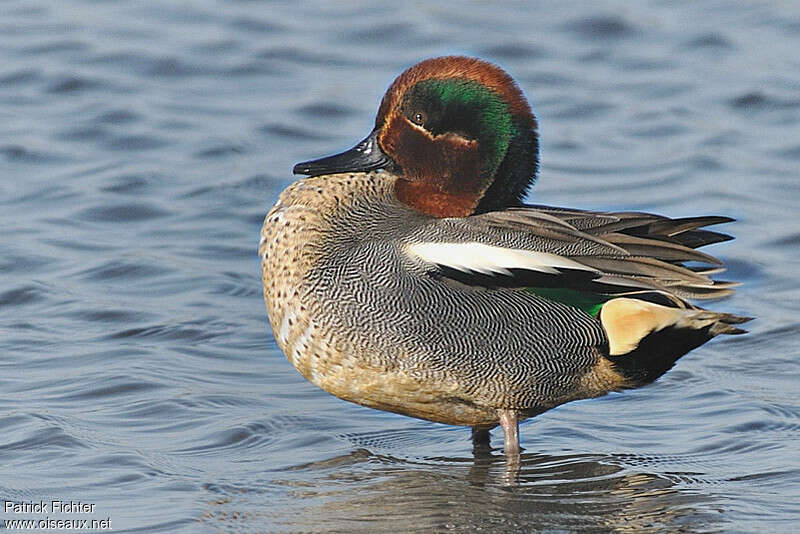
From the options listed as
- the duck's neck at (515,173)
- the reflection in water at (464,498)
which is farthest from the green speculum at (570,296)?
the reflection in water at (464,498)

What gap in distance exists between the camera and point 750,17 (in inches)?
386

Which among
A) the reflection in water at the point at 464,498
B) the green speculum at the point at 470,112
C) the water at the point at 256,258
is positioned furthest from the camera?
the green speculum at the point at 470,112

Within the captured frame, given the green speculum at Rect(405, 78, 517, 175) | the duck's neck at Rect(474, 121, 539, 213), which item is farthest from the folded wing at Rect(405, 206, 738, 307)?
the green speculum at Rect(405, 78, 517, 175)

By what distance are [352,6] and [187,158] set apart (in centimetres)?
286

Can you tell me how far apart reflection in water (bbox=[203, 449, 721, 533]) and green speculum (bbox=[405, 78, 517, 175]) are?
3.21ft

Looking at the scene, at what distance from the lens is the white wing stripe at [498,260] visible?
4293 millimetres

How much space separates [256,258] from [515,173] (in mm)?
2282

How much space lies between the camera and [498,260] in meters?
4.30

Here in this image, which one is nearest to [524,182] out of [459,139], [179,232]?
[459,139]

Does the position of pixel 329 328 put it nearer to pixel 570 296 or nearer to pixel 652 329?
pixel 570 296

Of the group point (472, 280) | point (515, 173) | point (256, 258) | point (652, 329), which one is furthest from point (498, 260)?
point (256, 258)

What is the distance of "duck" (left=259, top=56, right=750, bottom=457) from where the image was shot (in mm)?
4305

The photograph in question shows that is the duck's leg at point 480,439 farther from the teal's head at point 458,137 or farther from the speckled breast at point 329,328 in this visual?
the teal's head at point 458,137

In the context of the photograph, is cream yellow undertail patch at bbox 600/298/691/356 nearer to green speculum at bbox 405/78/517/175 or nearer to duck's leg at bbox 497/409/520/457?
duck's leg at bbox 497/409/520/457
